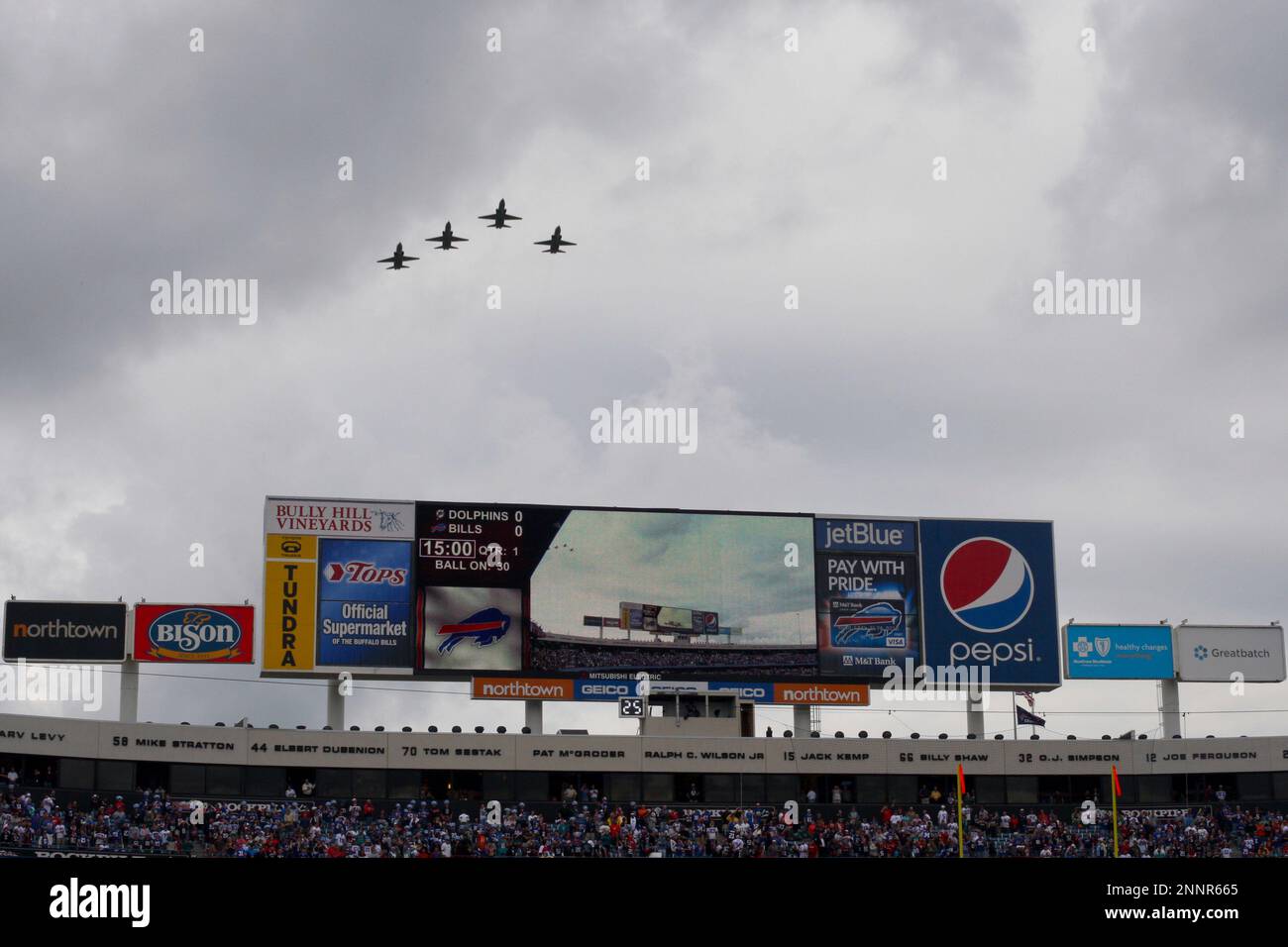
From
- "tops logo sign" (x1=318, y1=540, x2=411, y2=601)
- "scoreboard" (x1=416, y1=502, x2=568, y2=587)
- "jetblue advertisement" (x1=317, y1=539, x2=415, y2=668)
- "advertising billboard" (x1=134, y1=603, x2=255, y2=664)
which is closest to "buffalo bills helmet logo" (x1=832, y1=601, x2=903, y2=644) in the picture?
"scoreboard" (x1=416, y1=502, x2=568, y2=587)

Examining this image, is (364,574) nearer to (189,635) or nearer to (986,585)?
(189,635)

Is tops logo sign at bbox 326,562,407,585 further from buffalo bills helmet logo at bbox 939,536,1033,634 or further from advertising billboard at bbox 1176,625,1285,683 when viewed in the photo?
advertising billboard at bbox 1176,625,1285,683

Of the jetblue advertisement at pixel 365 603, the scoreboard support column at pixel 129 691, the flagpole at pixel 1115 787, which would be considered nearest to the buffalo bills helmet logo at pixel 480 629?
the jetblue advertisement at pixel 365 603

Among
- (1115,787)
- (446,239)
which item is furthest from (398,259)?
(1115,787)

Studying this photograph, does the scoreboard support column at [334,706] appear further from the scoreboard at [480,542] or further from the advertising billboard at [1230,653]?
the advertising billboard at [1230,653]
